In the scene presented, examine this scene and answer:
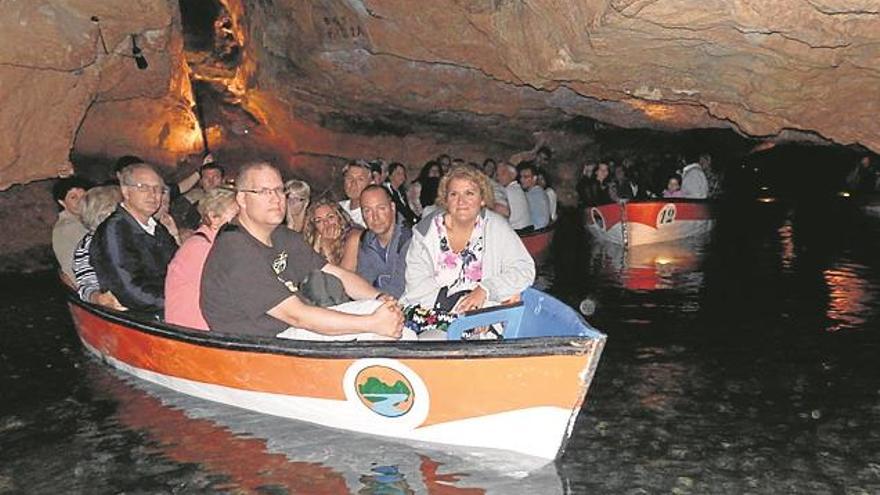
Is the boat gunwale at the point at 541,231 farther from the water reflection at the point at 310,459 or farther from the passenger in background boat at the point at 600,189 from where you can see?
the water reflection at the point at 310,459

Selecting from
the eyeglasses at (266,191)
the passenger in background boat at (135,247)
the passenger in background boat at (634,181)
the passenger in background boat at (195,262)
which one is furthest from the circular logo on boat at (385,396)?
the passenger in background boat at (634,181)

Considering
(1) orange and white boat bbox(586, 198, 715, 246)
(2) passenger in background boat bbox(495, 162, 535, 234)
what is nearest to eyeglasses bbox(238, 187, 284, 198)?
(2) passenger in background boat bbox(495, 162, 535, 234)

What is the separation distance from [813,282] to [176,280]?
31.3 ft

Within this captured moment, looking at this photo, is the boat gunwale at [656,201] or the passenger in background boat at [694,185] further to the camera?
the passenger in background boat at [694,185]

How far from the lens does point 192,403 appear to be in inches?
264

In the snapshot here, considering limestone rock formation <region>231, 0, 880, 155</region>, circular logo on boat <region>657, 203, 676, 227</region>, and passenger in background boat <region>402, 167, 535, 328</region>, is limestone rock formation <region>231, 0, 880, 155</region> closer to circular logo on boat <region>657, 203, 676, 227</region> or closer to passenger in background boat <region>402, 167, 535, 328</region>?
circular logo on boat <region>657, 203, 676, 227</region>

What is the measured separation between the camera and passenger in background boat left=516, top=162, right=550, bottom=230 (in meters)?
14.3

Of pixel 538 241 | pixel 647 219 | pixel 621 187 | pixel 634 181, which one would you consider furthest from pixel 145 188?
pixel 634 181

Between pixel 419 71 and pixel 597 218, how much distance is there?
501 centimetres

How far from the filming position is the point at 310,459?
549 cm

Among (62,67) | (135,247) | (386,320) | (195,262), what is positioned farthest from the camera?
(62,67)

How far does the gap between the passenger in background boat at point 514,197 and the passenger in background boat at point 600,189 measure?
13.5ft

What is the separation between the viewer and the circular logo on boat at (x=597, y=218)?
1698 cm

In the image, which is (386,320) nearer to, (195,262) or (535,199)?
(195,262)
